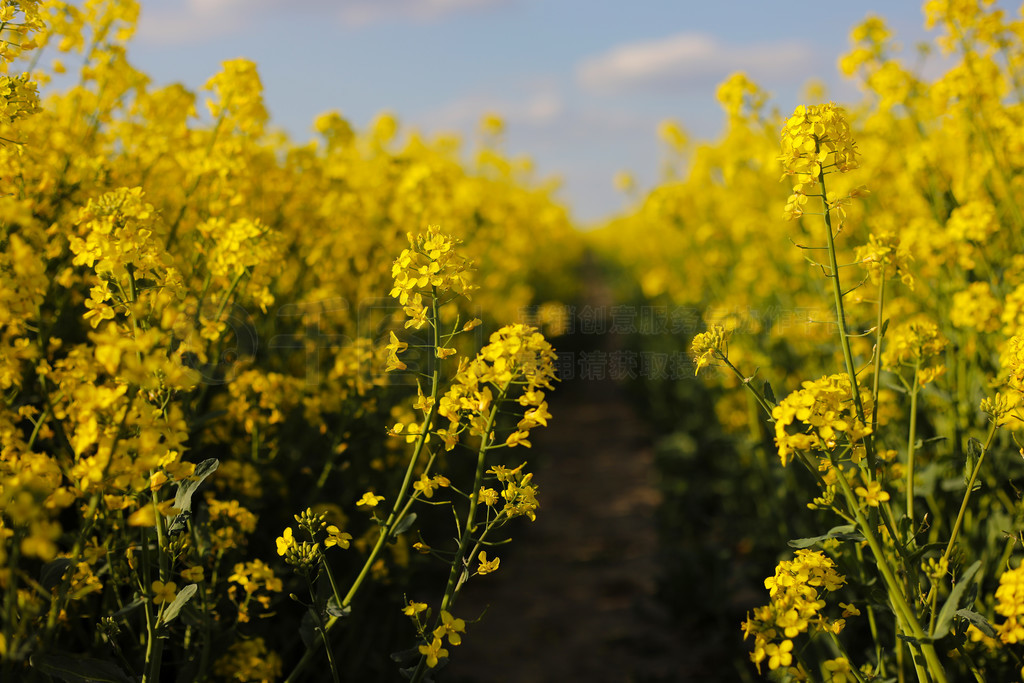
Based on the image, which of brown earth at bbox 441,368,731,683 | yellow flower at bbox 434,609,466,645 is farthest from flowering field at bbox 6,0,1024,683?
brown earth at bbox 441,368,731,683

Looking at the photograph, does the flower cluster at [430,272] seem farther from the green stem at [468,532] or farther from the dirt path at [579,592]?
the dirt path at [579,592]

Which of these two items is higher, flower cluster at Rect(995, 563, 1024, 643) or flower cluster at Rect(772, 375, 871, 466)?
flower cluster at Rect(772, 375, 871, 466)

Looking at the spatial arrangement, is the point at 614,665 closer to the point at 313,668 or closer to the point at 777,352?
the point at 313,668

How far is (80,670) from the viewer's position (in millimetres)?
1577

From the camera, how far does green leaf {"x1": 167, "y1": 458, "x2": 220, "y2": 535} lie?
66.4 inches

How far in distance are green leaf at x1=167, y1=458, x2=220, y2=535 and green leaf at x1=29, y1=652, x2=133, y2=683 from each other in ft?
1.05

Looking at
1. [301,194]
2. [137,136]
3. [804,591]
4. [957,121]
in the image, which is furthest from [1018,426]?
[137,136]

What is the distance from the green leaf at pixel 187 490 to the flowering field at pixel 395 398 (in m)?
0.01

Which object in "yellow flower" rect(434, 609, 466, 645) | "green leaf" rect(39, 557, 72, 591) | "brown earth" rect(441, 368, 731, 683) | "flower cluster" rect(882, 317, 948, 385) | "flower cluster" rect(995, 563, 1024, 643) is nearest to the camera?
"green leaf" rect(39, 557, 72, 591)

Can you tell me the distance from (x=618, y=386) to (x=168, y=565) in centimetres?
828

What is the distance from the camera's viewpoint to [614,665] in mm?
3516

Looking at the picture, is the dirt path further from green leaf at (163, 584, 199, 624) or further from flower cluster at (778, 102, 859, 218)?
flower cluster at (778, 102, 859, 218)

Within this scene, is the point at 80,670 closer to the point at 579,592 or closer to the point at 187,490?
the point at 187,490

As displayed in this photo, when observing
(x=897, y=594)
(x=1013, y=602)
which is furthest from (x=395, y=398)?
(x=1013, y=602)
